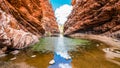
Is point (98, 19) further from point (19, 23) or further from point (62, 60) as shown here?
point (62, 60)

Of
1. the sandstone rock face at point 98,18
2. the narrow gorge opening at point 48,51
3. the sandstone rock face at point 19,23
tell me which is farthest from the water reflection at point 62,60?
the sandstone rock face at point 98,18

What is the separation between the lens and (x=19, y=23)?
32.5 metres

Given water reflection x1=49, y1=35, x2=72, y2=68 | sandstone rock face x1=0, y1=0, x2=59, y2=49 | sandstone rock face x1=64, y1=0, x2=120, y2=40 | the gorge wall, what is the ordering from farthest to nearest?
sandstone rock face x1=64, y1=0, x2=120, y2=40
the gorge wall
sandstone rock face x1=0, y1=0, x2=59, y2=49
water reflection x1=49, y1=35, x2=72, y2=68

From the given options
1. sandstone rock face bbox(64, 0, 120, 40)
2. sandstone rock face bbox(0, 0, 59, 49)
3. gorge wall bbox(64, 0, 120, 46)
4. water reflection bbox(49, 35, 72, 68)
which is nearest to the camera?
water reflection bbox(49, 35, 72, 68)

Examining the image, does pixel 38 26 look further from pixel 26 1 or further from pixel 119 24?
pixel 119 24

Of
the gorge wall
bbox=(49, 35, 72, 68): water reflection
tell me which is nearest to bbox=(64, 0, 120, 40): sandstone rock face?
the gorge wall

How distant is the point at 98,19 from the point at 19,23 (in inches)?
1025

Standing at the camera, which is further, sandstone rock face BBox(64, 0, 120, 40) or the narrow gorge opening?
sandstone rock face BBox(64, 0, 120, 40)

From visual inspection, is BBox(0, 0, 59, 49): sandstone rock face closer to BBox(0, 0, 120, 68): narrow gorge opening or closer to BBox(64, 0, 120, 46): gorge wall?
BBox(0, 0, 120, 68): narrow gorge opening

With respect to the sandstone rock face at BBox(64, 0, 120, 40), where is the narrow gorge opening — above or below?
below

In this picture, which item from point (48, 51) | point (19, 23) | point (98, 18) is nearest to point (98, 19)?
point (98, 18)

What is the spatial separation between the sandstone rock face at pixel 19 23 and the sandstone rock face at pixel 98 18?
58.4 feet

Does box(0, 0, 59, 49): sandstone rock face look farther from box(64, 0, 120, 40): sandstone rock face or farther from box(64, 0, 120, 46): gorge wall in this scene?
box(64, 0, 120, 40): sandstone rock face

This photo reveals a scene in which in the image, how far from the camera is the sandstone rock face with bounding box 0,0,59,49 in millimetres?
18366
